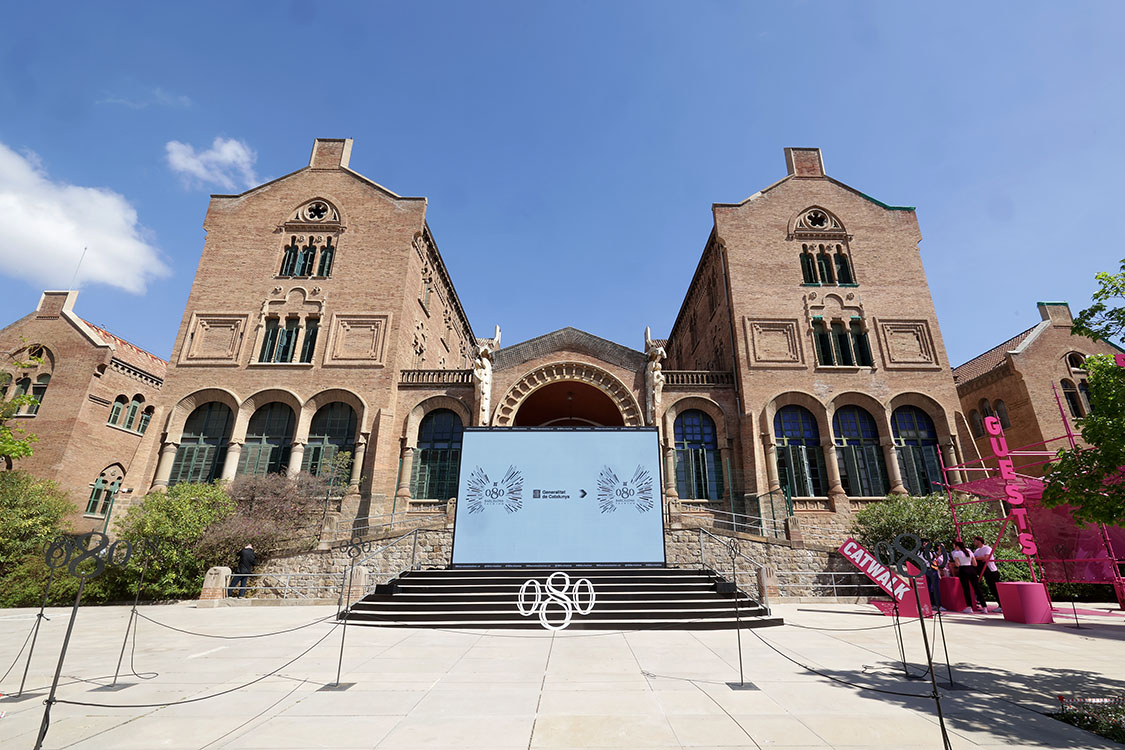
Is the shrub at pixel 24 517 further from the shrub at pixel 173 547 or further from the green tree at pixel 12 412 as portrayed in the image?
the shrub at pixel 173 547

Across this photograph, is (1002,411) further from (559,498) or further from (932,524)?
(559,498)

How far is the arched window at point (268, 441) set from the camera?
2162 centimetres

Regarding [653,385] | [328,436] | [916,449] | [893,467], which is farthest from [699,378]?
[328,436]

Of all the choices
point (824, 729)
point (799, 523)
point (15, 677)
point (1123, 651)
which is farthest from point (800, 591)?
point (15, 677)

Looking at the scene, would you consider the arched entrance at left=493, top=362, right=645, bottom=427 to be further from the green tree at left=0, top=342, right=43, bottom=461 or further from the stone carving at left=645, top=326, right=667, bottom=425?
the green tree at left=0, top=342, right=43, bottom=461

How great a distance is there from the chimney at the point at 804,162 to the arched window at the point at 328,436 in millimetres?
26868

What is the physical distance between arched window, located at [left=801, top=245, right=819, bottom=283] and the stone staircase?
58.7 ft

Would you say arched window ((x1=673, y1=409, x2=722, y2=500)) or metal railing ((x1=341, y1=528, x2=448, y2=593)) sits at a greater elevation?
arched window ((x1=673, y1=409, x2=722, y2=500))

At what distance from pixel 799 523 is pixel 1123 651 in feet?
42.7

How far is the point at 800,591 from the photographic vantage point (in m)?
15.8

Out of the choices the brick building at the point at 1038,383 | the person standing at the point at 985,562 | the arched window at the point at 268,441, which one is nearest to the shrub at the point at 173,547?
the arched window at the point at 268,441

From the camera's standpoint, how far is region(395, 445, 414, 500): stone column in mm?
21109

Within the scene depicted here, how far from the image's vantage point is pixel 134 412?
27.2 metres

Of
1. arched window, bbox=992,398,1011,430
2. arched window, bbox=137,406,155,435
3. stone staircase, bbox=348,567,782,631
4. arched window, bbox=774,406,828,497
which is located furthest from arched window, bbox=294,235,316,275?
arched window, bbox=992,398,1011,430
